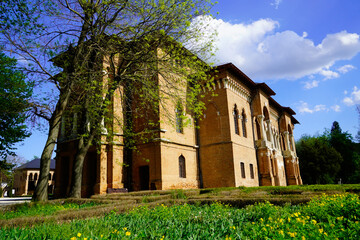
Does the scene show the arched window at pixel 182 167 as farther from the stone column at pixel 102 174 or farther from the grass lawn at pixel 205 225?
the grass lawn at pixel 205 225

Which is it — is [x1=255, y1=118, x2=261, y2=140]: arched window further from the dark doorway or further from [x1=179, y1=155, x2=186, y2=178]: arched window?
the dark doorway

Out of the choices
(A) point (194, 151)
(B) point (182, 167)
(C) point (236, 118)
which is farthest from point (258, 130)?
(B) point (182, 167)

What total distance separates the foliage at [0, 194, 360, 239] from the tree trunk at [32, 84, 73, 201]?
8232 mm

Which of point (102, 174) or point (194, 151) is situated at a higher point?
point (194, 151)

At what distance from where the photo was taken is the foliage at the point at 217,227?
3.47 metres

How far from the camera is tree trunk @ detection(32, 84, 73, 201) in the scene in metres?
11.7

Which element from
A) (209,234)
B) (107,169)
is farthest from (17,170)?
(209,234)

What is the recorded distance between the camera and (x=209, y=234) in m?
4.04

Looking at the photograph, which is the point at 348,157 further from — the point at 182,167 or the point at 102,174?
the point at 102,174

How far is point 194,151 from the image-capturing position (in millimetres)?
20625

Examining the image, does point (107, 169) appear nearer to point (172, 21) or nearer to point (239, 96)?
point (172, 21)

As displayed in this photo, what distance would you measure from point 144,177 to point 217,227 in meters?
14.4

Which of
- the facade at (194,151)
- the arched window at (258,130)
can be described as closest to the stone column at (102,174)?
the facade at (194,151)

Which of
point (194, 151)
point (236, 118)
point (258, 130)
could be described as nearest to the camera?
point (194, 151)
